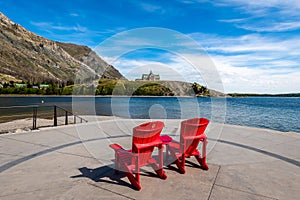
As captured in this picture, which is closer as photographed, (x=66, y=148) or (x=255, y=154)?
(x=255, y=154)

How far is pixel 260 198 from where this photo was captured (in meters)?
2.98

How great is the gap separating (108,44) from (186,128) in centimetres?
363

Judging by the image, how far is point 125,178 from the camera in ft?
12.2

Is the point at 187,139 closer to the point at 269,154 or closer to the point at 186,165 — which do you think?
the point at 186,165

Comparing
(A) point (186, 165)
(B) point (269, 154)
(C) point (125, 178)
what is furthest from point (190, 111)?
(C) point (125, 178)

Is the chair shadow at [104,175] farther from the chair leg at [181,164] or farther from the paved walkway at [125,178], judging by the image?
the chair leg at [181,164]

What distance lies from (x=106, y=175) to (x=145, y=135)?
126 cm

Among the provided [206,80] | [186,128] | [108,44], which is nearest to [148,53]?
[108,44]

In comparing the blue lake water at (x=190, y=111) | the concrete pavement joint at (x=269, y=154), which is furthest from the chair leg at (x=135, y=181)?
the blue lake water at (x=190, y=111)

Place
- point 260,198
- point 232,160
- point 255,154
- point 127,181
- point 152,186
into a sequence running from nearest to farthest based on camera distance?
1. point 260,198
2. point 152,186
3. point 127,181
4. point 232,160
5. point 255,154

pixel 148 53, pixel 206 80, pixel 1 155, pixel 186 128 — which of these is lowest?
pixel 1 155

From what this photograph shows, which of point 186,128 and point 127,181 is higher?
→ point 186,128

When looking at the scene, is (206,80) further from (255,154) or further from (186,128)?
(186,128)

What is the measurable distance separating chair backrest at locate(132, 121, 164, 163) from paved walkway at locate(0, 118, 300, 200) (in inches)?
22.4
